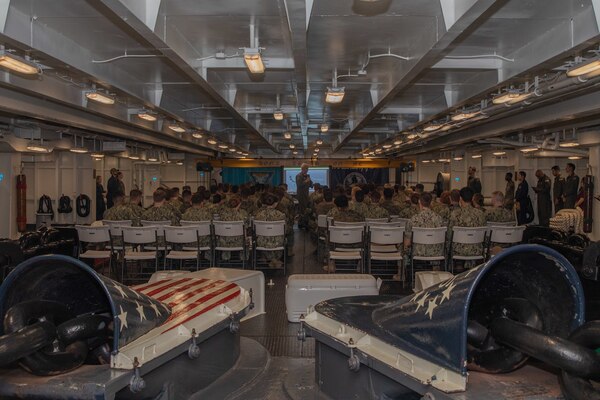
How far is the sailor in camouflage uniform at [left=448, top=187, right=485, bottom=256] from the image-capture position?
8.83m

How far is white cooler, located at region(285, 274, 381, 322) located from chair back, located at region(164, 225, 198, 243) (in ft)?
10.2

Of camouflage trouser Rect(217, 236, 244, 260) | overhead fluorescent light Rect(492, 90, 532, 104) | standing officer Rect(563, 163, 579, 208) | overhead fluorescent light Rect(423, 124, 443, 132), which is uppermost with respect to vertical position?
overhead fluorescent light Rect(423, 124, 443, 132)

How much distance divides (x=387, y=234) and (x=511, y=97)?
9.15ft

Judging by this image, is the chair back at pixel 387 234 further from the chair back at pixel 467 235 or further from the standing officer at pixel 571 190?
the standing officer at pixel 571 190

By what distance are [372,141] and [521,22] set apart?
17.7 meters

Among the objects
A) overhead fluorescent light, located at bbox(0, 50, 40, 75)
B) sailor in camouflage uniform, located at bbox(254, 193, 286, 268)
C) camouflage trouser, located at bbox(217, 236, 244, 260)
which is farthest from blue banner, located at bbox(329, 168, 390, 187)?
overhead fluorescent light, located at bbox(0, 50, 40, 75)

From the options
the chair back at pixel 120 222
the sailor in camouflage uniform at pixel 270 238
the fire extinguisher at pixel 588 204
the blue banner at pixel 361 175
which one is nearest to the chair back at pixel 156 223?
the chair back at pixel 120 222

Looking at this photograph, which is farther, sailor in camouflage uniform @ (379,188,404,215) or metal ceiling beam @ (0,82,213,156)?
sailor in camouflage uniform @ (379,188,404,215)

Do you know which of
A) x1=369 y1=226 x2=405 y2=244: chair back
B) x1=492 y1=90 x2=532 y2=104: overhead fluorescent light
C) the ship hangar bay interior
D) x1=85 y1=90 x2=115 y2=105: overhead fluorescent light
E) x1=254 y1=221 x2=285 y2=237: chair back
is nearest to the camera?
the ship hangar bay interior

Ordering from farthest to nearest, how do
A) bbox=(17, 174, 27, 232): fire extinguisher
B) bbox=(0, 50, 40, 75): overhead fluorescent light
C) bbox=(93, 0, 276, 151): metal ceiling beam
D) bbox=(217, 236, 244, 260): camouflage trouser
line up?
bbox=(17, 174, 27, 232): fire extinguisher, bbox=(217, 236, 244, 260): camouflage trouser, bbox=(0, 50, 40, 75): overhead fluorescent light, bbox=(93, 0, 276, 151): metal ceiling beam

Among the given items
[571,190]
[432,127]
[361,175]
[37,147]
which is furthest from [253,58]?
[361,175]

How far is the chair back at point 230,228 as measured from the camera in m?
9.42

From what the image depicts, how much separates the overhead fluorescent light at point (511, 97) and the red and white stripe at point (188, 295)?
5.33 m

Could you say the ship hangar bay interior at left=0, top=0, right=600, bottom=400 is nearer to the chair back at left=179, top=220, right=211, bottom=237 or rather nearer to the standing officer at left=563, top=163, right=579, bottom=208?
the standing officer at left=563, top=163, right=579, bottom=208
